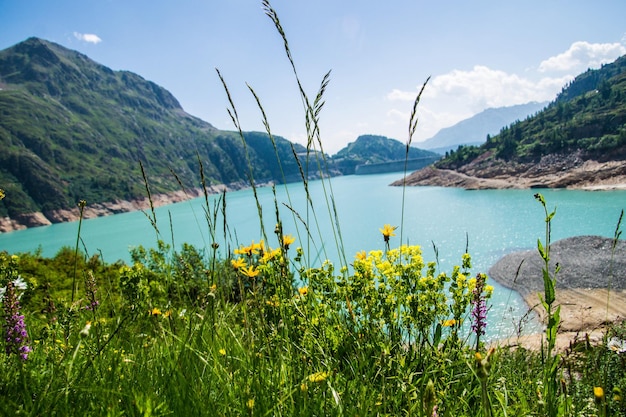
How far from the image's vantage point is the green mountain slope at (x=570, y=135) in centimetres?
6588

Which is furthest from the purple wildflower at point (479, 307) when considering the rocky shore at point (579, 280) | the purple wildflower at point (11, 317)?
the rocky shore at point (579, 280)

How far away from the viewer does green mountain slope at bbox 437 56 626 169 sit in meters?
65.9

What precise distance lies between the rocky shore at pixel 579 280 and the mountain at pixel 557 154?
127 feet

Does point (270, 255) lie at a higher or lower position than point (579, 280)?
higher

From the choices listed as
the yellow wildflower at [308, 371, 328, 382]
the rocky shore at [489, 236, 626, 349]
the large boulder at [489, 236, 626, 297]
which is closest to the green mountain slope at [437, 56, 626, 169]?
the large boulder at [489, 236, 626, 297]

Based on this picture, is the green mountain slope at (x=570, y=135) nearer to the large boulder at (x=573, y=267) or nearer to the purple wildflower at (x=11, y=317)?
the large boulder at (x=573, y=267)

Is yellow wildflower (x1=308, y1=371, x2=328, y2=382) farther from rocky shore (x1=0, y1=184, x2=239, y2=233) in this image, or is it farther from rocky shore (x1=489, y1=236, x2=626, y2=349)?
rocky shore (x1=0, y1=184, x2=239, y2=233)

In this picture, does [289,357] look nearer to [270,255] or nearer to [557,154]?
[270,255]

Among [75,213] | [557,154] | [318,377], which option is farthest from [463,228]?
[75,213]

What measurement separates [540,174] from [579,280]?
5764cm

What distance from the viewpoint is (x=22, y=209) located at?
94.5 meters

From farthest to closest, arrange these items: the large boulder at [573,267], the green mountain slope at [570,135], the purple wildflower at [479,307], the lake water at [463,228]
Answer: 1. the green mountain slope at [570,135]
2. the lake water at [463,228]
3. the large boulder at [573,267]
4. the purple wildflower at [479,307]

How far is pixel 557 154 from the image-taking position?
234ft

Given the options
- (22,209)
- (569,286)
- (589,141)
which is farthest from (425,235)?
(22,209)
